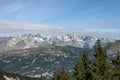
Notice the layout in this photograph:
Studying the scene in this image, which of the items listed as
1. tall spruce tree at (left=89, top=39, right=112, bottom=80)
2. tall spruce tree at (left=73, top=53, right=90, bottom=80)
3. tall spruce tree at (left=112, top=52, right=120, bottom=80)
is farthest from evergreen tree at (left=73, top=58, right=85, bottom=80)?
tall spruce tree at (left=89, top=39, right=112, bottom=80)

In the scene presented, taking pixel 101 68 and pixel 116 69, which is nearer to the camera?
pixel 101 68

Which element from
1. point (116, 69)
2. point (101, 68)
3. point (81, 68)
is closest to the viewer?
point (101, 68)

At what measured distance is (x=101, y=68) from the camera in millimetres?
43312

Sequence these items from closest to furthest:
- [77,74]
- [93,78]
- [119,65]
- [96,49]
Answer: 1. [93,78]
2. [96,49]
3. [119,65]
4. [77,74]

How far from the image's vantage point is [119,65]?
49.8m

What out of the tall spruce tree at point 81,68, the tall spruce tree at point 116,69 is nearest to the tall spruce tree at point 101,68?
the tall spruce tree at point 116,69

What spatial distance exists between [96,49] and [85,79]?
6874 mm

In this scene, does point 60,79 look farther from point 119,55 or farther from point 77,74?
point 119,55

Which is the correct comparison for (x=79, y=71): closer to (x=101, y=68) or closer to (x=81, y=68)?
(x=81, y=68)

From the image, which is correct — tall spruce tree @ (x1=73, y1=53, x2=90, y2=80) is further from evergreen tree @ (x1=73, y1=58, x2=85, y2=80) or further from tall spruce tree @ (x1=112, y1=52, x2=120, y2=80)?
tall spruce tree @ (x1=112, y1=52, x2=120, y2=80)

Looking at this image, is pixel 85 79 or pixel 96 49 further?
pixel 85 79

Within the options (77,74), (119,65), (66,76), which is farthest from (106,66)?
(66,76)

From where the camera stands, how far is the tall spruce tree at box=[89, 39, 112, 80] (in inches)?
1666

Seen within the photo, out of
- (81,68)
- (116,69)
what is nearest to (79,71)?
(81,68)
